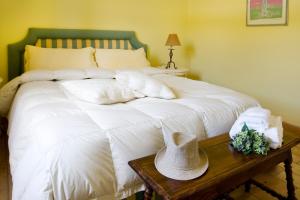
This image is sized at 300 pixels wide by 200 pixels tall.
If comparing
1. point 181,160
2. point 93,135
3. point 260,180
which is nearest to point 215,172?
point 181,160

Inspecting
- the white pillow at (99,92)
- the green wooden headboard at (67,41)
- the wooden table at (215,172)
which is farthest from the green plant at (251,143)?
the green wooden headboard at (67,41)

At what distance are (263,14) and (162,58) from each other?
5.16ft

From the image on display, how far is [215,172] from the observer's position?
1192 millimetres

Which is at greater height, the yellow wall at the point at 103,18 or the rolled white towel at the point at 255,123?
the yellow wall at the point at 103,18

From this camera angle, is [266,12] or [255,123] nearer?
[255,123]

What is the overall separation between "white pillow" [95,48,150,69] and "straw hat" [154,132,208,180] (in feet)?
6.91

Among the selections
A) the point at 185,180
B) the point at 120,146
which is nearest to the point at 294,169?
the point at 185,180

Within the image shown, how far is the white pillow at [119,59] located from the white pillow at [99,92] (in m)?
1.24

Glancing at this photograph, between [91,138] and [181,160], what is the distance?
442 mm

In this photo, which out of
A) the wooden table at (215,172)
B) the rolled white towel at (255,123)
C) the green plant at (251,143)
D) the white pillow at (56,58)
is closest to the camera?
the wooden table at (215,172)

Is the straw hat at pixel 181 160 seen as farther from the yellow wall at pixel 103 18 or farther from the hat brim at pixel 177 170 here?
the yellow wall at pixel 103 18

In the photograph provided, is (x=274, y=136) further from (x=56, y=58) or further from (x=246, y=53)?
(x=56, y=58)

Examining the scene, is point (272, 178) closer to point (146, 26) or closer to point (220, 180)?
point (220, 180)

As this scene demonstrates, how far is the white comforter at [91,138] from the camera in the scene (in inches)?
45.5
